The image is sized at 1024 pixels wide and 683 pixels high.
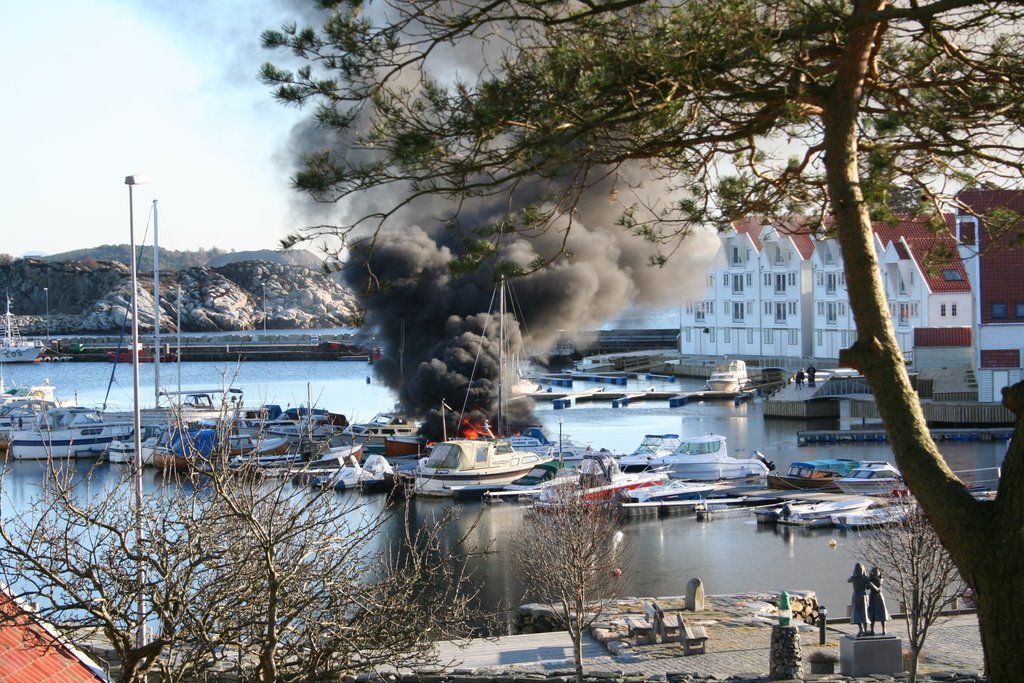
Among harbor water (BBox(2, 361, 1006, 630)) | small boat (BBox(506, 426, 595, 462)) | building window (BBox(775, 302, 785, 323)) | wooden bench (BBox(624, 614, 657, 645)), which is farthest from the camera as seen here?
building window (BBox(775, 302, 785, 323))

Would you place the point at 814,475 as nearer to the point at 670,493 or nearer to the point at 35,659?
the point at 670,493

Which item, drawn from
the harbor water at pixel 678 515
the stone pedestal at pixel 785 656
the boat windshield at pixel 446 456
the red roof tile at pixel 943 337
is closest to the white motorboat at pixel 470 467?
the boat windshield at pixel 446 456

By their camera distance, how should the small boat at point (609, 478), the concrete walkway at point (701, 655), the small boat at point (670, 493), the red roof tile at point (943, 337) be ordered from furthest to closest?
the red roof tile at point (943, 337) → the small boat at point (670, 493) → the small boat at point (609, 478) → the concrete walkway at point (701, 655)

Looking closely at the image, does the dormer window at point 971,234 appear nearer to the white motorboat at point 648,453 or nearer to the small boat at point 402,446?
the white motorboat at point 648,453

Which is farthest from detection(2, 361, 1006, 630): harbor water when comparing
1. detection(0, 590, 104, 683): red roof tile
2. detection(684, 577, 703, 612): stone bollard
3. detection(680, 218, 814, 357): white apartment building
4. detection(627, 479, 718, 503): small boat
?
detection(680, 218, 814, 357): white apartment building

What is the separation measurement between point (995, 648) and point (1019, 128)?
3.77 m

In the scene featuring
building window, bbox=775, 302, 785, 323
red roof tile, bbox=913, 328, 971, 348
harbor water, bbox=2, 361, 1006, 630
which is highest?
building window, bbox=775, 302, 785, 323

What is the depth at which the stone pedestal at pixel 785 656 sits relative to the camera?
1505cm

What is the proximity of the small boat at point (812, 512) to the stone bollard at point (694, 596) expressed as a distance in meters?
12.9

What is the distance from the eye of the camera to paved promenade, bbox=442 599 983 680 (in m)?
16.1

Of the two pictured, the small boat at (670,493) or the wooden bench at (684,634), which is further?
the small boat at (670,493)

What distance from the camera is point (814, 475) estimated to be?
38281 mm

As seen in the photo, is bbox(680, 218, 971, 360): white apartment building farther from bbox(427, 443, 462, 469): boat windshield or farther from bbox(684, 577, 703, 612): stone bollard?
Result: bbox(684, 577, 703, 612): stone bollard

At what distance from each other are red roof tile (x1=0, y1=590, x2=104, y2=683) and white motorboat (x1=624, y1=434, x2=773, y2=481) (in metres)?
33.0
